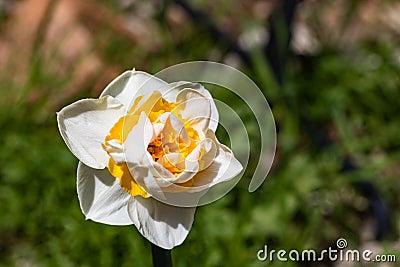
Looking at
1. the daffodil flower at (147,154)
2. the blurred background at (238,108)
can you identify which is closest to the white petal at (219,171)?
the daffodil flower at (147,154)

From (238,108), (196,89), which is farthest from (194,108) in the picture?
(238,108)

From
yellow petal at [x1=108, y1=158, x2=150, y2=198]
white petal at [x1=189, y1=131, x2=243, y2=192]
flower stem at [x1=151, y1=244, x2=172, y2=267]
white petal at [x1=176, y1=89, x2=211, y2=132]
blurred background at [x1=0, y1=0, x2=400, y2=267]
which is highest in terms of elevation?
white petal at [x1=176, y1=89, x2=211, y2=132]

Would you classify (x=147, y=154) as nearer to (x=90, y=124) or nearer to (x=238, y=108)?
(x=90, y=124)

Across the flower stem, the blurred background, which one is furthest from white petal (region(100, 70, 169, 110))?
the blurred background

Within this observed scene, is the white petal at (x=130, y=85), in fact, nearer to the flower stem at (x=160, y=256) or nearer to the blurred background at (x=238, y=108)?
the flower stem at (x=160, y=256)

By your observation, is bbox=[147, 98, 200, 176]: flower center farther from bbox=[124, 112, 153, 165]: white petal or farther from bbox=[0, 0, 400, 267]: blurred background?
bbox=[0, 0, 400, 267]: blurred background

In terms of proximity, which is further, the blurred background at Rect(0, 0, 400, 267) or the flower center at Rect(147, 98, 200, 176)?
the blurred background at Rect(0, 0, 400, 267)

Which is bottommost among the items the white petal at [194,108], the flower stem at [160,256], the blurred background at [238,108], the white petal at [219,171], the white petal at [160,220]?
the blurred background at [238,108]

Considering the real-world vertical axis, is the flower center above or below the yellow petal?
above
